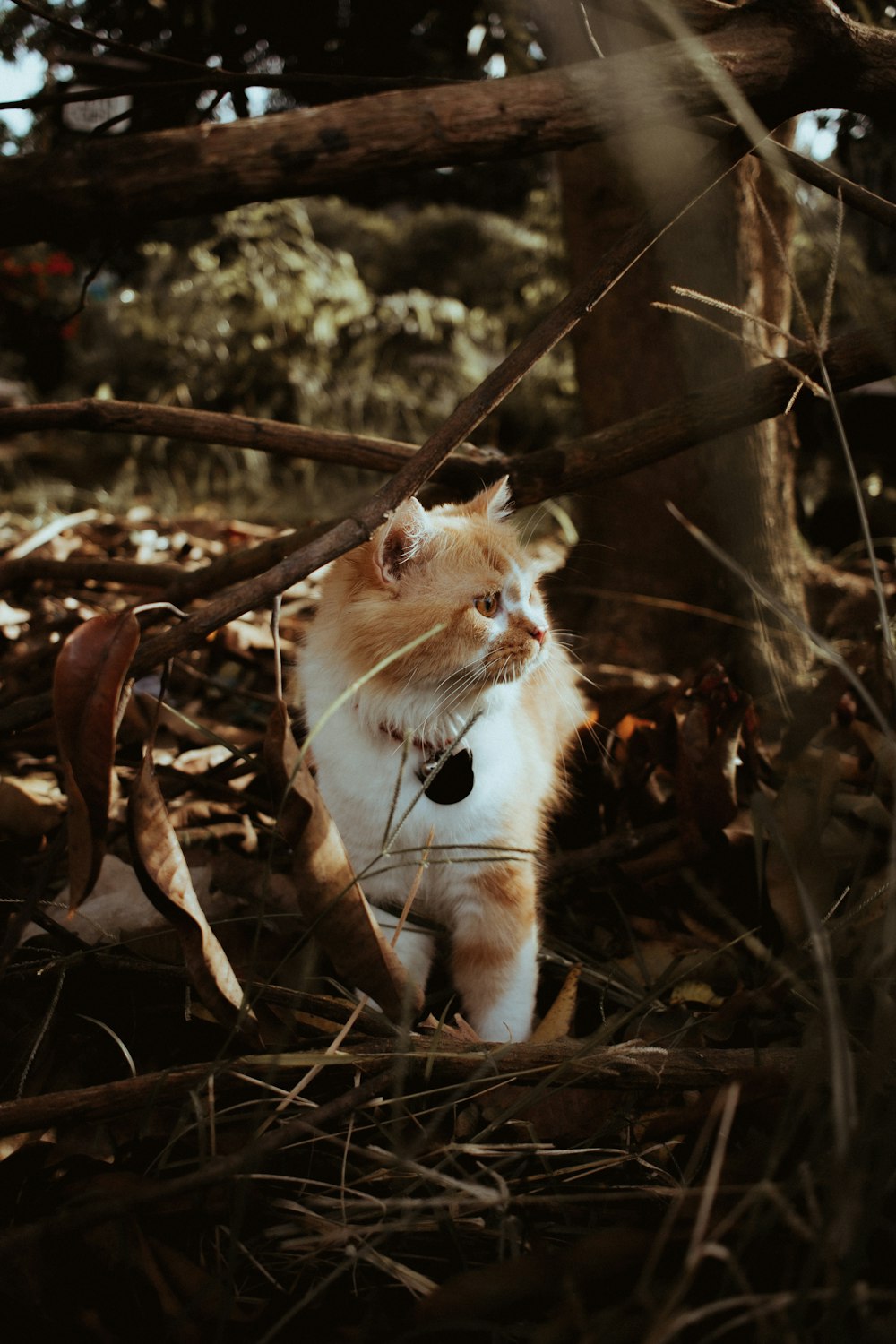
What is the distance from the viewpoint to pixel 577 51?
224 cm

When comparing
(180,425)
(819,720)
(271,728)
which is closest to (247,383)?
(180,425)

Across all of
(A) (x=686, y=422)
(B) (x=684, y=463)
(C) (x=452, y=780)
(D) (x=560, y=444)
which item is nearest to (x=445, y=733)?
(C) (x=452, y=780)

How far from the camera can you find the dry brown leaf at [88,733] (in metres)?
0.99

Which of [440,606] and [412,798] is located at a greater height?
[440,606]

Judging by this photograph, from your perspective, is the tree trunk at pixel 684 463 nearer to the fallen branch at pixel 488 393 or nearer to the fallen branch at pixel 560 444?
the fallen branch at pixel 560 444

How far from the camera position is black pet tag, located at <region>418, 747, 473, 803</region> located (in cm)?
167

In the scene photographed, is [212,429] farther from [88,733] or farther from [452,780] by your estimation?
[88,733]

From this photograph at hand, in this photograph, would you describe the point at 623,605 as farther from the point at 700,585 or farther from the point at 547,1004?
the point at 547,1004

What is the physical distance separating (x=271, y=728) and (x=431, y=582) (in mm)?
726

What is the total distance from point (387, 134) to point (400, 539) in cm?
76

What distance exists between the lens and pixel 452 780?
1.68 m

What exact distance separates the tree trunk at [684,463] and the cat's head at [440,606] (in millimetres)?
634

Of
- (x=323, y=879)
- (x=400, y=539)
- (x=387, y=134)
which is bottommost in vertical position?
(x=323, y=879)

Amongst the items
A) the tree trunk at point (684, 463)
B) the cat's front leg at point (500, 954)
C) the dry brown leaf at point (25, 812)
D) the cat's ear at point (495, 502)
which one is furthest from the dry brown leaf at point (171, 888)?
the tree trunk at point (684, 463)
